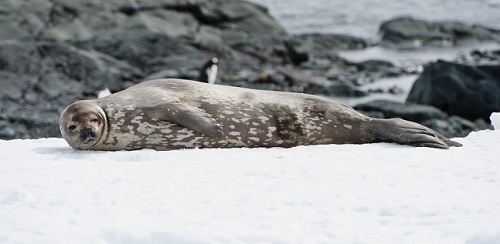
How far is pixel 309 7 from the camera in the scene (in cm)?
4225

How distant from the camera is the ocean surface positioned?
34.8 m

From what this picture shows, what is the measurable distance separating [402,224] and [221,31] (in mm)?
22771

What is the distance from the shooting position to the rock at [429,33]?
29344 mm

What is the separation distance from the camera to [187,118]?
557 centimetres

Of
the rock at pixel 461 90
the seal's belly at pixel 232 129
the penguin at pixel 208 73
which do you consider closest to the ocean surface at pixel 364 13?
the penguin at pixel 208 73

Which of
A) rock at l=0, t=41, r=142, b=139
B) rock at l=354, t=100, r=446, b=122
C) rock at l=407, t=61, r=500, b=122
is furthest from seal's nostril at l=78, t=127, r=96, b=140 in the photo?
rock at l=407, t=61, r=500, b=122

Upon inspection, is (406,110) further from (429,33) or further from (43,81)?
(429,33)

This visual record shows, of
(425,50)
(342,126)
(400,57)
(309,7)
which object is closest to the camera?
(342,126)

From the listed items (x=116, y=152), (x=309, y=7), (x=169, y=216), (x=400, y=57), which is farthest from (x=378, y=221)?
(x=309, y=7)

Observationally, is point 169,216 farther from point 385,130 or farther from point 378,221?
point 385,130

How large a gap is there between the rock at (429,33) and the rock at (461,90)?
13.5 meters

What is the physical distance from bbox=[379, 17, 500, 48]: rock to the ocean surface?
1.31 metres

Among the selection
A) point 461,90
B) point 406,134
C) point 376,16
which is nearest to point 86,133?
point 406,134

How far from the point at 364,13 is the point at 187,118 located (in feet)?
116
